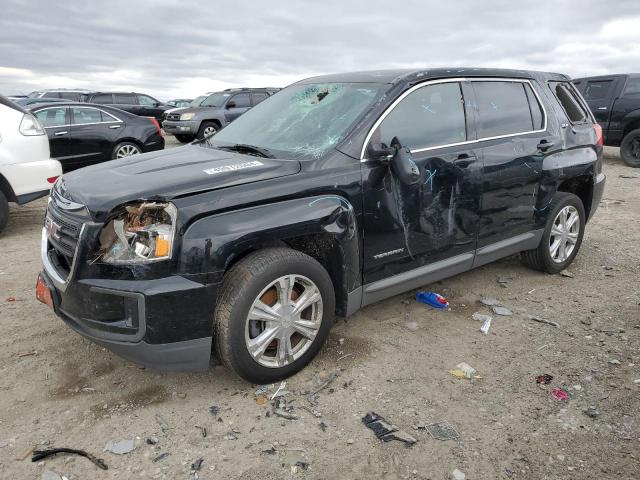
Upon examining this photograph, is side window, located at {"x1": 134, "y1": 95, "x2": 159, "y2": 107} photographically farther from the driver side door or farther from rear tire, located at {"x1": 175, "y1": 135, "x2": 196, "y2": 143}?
the driver side door

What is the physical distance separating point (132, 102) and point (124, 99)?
0.43 meters

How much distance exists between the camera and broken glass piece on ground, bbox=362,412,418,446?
2.60m

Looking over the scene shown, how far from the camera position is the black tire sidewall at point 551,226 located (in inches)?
181

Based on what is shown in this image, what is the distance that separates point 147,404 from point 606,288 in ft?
13.0

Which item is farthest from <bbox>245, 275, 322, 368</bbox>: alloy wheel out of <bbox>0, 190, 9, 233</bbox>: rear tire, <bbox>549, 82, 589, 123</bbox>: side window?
<bbox>0, 190, 9, 233</bbox>: rear tire

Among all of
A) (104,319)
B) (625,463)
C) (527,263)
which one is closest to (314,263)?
(104,319)

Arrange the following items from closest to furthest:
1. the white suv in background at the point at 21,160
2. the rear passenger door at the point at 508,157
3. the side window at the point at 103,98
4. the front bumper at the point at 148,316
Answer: the front bumper at the point at 148,316 < the rear passenger door at the point at 508,157 < the white suv in background at the point at 21,160 < the side window at the point at 103,98

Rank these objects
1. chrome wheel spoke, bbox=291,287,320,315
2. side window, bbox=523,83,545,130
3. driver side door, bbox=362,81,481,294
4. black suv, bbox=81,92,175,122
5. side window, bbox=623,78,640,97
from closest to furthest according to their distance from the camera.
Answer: chrome wheel spoke, bbox=291,287,320,315 < driver side door, bbox=362,81,481,294 < side window, bbox=523,83,545,130 < side window, bbox=623,78,640,97 < black suv, bbox=81,92,175,122

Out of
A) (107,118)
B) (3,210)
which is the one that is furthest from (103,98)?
(3,210)

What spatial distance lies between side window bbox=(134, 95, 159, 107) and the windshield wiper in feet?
55.1

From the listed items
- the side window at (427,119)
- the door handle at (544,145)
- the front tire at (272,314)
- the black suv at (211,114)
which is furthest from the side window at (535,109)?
the black suv at (211,114)

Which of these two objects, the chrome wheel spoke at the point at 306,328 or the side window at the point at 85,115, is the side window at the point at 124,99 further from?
the chrome wheel spoke at the point at 306,328

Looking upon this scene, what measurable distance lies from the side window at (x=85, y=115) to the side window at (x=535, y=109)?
26.6 ft

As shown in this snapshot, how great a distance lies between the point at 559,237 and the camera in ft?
15.8
